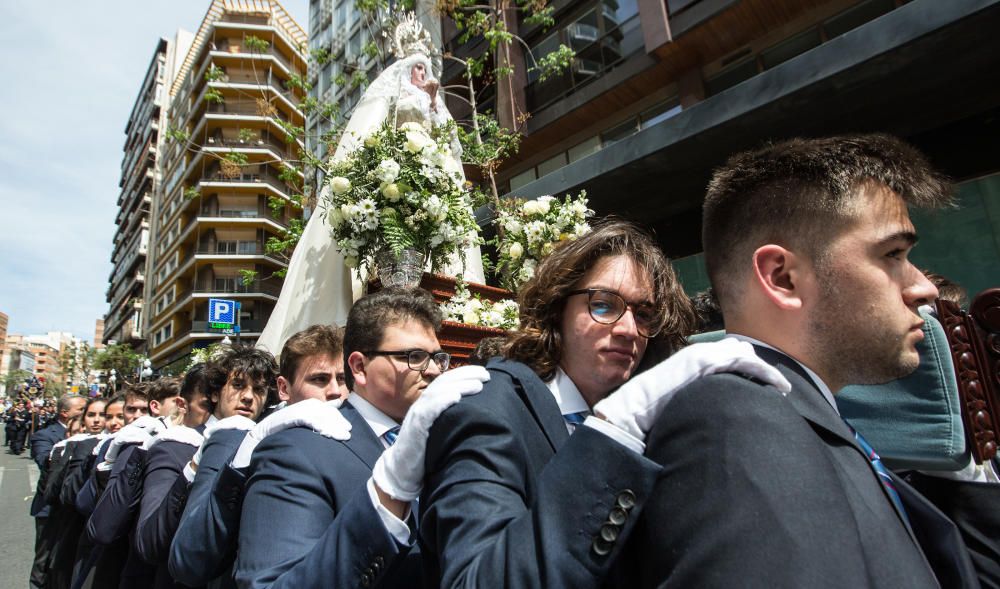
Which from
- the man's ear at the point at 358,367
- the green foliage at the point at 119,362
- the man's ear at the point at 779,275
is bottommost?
the man's ear at the point at 358,367

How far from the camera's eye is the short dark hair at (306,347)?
9.21 feet

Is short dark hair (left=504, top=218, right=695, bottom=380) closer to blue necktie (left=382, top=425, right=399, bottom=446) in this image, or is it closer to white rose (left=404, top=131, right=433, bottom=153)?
blue necktie (left=382, top=425, right=399, bottom=446)

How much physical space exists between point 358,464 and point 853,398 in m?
1.59

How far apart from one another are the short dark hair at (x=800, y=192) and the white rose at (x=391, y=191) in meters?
2.34

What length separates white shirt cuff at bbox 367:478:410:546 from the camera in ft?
4.42

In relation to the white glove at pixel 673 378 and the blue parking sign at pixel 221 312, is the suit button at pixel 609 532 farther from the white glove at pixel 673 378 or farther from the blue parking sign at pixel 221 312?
the blue parking sign at pixel 221 312

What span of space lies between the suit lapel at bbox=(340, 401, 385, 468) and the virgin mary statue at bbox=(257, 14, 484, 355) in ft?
5.85

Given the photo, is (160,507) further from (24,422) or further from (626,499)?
(24,422)

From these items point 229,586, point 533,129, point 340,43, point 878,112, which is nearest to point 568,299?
point 229,586

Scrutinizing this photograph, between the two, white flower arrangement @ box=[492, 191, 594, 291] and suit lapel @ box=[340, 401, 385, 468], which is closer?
suit lapel @ box=[340, 401, 385, 468]

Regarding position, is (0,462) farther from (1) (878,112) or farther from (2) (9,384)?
(2) (9,384)

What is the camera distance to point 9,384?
84.1 metres

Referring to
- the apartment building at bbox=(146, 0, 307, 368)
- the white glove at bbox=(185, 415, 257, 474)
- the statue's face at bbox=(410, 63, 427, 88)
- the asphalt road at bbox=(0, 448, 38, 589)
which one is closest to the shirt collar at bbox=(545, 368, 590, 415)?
the white glove at bbox=(185, 415, 257, 474)

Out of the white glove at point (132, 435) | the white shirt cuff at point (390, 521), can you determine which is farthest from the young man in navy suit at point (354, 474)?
the white glove at point (132, 435)
